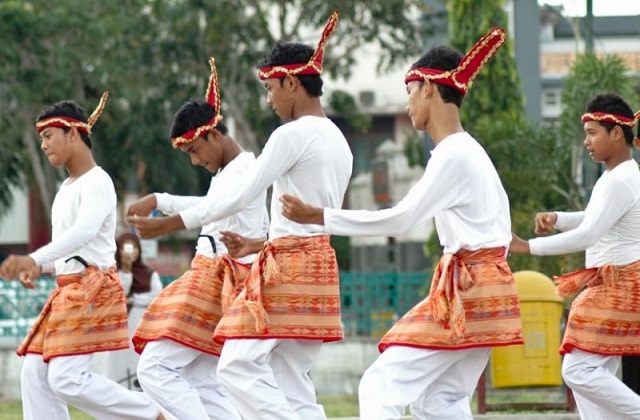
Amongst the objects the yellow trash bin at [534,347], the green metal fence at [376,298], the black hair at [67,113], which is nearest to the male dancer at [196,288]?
the black hair at [67,113]

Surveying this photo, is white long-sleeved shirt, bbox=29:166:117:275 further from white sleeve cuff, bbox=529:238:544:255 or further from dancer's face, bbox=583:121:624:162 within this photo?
dancer's face, bbox=583:121:624:162

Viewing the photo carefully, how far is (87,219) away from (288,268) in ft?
4.56

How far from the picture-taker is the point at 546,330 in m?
12.4

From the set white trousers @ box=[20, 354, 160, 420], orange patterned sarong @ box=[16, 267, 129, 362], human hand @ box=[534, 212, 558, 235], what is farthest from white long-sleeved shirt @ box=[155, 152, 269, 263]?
human hand @ box=[534, 212, 558, 235]

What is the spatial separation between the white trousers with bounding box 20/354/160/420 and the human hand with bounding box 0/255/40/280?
2.63ft

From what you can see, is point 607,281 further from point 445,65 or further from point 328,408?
point 328,408

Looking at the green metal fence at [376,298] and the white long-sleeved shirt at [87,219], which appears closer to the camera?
the white long-sleeved shirt at [87,219]

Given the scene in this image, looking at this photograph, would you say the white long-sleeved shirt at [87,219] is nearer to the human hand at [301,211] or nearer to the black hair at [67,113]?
the black hair at [67,113]

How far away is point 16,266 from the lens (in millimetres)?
8242

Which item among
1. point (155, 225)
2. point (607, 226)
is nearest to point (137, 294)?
point (607, 226)

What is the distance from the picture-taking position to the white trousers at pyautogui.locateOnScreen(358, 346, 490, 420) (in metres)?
6.98

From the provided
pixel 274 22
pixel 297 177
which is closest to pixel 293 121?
pixel 297 177

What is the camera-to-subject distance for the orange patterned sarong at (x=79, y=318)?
895 centimetres

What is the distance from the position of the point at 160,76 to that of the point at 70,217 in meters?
20.8
